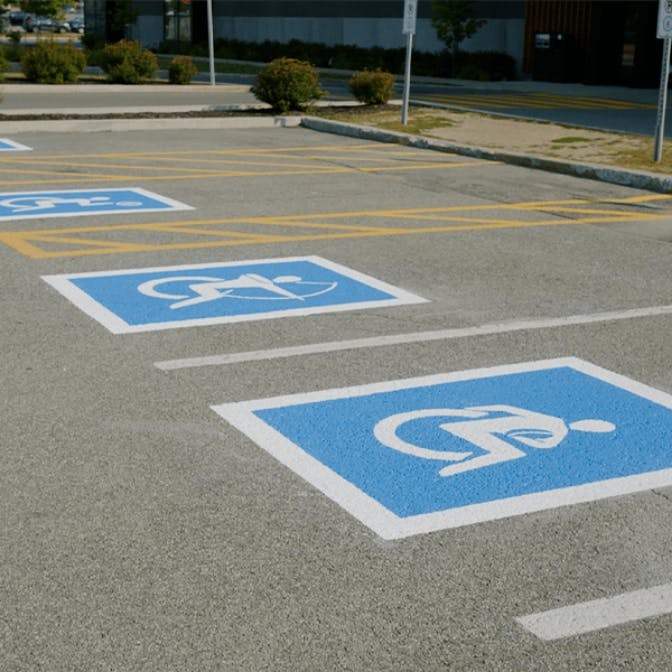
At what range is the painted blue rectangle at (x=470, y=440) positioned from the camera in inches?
220

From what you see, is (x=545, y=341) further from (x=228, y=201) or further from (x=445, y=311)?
(x=228, y=201)

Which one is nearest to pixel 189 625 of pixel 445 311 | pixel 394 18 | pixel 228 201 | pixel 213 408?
pixel 213 408

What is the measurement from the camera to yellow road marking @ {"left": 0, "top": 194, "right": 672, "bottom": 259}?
11.4 meters

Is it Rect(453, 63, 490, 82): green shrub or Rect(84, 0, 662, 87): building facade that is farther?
Rect(453, 63, 490, 82): green shrub

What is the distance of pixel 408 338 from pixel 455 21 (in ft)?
108

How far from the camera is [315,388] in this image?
714 cm

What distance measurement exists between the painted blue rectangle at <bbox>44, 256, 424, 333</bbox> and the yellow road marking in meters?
1.12

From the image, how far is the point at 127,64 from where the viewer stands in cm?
3366

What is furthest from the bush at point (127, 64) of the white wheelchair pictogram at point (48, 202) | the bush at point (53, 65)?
the white wheelchair pictogram at point (48, 202)

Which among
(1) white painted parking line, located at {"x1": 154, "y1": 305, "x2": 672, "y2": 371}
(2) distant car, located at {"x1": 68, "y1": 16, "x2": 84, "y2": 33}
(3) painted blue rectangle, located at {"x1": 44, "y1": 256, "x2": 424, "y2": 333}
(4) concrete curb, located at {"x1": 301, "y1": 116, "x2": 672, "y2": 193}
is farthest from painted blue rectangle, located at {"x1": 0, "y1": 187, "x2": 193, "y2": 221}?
(2) distant car, located at {"x1": 68, "y1": 16, "x2": 84, "y2": 33}

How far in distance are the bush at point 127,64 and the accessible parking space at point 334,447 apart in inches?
879

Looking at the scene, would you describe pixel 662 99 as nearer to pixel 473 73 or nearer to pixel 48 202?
pixel 48 202

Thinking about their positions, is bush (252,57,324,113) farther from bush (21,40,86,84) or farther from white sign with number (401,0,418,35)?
bush (21,40,86,84)

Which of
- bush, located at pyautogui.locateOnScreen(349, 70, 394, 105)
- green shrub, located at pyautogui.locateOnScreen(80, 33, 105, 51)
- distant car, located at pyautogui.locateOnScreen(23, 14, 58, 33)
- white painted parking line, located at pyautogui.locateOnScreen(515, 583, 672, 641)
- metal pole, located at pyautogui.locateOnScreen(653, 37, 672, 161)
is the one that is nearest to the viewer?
white painted parking line, located at pyautogui.locateOnScreen(515, 583, 672, 641)
